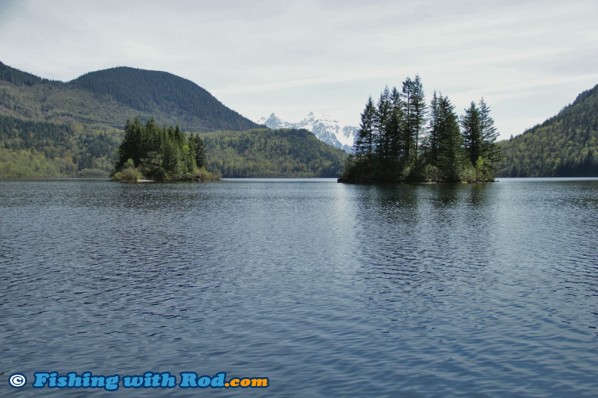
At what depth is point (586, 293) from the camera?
26547 mm

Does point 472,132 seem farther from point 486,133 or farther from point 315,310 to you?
point 315,310

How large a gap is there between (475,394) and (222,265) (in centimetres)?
2273

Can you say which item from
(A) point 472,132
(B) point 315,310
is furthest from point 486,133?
(B) point 315,310

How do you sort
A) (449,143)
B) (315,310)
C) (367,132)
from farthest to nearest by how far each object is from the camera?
1. (367,132)
2. (449,143)
3. (315,310)

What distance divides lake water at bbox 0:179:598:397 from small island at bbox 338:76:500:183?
10062cm

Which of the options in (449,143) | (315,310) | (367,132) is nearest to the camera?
(315,310)

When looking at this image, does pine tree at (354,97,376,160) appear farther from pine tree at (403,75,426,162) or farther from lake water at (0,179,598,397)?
lake water at (0,179,598,397)

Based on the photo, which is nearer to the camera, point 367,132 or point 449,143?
point 449,143

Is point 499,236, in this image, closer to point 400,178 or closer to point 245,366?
point 245,366

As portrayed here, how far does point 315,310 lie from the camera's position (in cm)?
2362

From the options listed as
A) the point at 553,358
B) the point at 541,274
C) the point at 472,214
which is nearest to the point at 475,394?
the point at 553,358

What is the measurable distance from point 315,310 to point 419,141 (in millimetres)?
137664

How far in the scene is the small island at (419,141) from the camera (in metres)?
150

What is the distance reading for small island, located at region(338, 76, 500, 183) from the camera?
150 m
